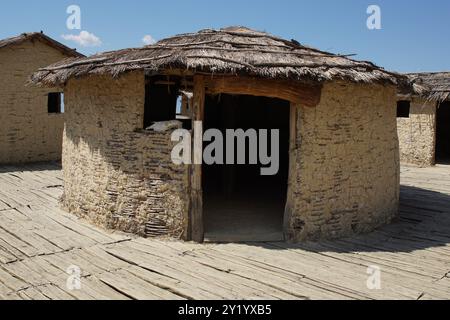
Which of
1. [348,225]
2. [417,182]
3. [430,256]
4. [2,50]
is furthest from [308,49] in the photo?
[2,50]

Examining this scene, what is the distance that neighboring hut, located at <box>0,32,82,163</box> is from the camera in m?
12.7

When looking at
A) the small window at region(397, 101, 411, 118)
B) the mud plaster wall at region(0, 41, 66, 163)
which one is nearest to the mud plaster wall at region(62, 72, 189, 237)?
the mud plaster wall at region(0, 41, 66, 163)

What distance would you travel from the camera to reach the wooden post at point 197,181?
20.3 feet

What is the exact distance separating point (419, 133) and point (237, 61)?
11.3m

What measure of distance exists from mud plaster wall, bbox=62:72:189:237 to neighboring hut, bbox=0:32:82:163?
654 cm

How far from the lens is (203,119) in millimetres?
6844

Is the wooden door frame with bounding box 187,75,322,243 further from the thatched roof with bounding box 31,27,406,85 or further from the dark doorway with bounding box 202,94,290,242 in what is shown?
the dark doorway with bounding box 202,94,290,242

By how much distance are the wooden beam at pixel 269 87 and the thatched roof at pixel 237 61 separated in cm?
24

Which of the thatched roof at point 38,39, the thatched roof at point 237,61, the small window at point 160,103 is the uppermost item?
the thatched roof at point 38,39

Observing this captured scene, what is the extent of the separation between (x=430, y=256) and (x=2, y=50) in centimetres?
1235

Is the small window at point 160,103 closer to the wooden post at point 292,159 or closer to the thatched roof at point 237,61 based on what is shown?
the thatched roof at point 237,61

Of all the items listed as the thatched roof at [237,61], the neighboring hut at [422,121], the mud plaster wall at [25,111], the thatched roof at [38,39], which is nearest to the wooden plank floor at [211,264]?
the thatched roof at [237,61]

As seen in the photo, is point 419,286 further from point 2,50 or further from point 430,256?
point 2,50

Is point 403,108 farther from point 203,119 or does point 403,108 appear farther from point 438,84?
point 203,119
